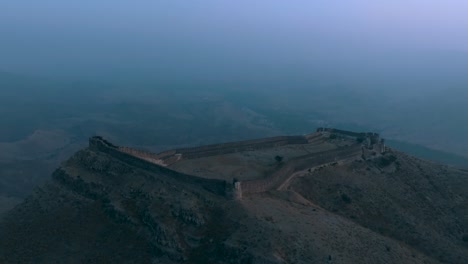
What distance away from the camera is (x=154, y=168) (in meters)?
42.9

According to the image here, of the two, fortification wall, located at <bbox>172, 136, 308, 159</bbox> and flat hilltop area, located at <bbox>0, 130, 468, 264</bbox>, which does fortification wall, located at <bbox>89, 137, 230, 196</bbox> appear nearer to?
flat hilltop area, located at <bbox>0, 130, 468, 264</bbox>

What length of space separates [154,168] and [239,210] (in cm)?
821

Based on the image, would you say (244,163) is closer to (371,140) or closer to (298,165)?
(298,165)

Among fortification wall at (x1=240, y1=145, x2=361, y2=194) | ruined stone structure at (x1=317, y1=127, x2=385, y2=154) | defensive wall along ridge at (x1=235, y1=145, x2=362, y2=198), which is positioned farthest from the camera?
ruined stone structure at (x1=317, y1=127, x2=385, y2=154)

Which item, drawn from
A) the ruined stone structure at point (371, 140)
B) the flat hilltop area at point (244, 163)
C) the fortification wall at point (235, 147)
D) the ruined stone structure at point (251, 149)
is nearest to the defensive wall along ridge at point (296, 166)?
the ruined stone structure at point (251, 149)

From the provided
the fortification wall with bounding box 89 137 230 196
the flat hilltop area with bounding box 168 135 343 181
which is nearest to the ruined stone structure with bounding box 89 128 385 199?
the fortification wall with bounding box 89 137 230 196

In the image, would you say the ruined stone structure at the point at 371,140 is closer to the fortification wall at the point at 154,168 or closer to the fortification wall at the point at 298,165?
the fortification wall at the point at 298,165

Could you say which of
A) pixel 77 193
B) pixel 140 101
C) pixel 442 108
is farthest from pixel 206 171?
pixel 140 101

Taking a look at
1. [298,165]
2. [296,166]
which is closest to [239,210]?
[296,166]

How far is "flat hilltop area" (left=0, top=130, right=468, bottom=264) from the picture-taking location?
117 feet

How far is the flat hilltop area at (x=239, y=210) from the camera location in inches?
1409

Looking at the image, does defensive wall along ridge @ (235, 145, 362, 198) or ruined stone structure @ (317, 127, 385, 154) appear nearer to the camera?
defensive wall along ridge @ (235, 145, 362, 198)

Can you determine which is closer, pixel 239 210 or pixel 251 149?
pixel 239 210

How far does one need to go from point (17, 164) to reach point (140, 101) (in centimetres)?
9217
